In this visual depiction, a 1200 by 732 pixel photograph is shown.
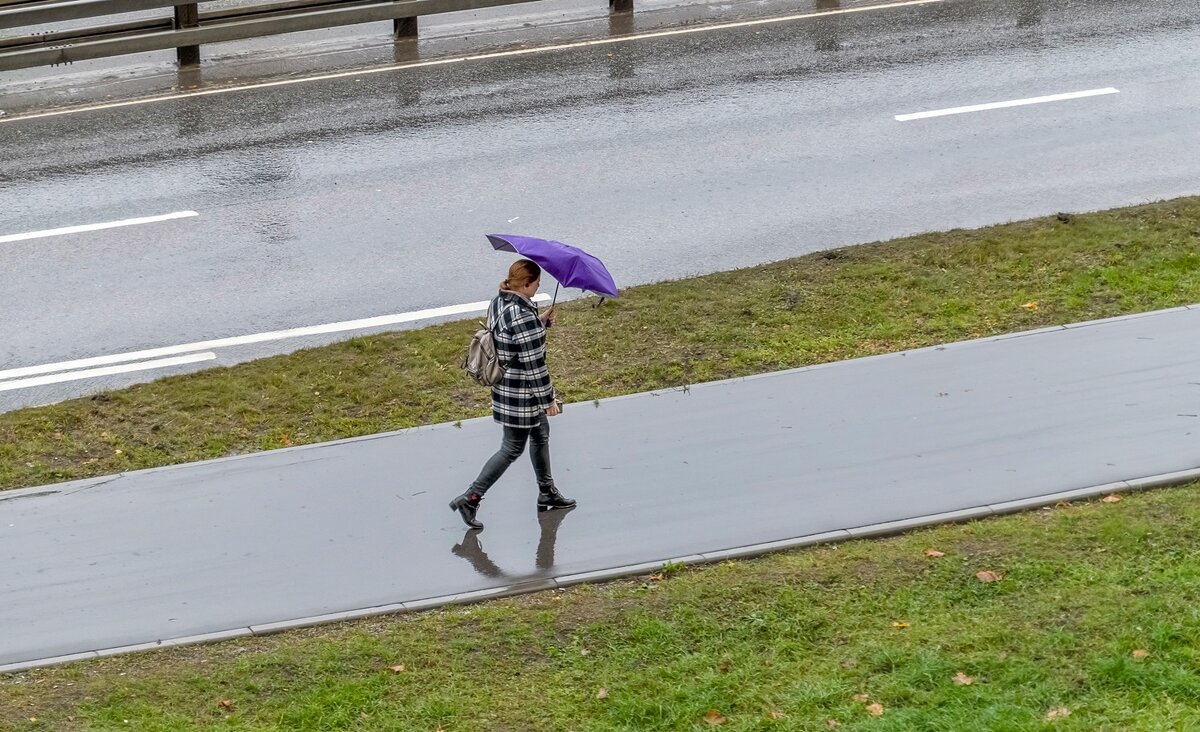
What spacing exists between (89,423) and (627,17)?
9.96 m

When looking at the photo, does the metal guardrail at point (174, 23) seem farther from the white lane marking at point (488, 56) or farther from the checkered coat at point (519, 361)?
the checkered coat at point (519, 361)

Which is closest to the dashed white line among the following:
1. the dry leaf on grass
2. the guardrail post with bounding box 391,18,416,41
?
the dry leaf on grass

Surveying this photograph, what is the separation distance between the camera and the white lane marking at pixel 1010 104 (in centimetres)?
1330

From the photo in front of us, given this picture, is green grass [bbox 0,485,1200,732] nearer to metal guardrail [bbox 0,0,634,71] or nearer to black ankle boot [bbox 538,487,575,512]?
black ankle boot [bbox 538,487,575,512]

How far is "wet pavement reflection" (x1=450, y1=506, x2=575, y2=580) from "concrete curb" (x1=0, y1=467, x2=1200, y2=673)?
7.2 inches

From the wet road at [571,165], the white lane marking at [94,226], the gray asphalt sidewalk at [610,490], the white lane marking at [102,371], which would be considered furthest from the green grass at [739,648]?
the white lane marking at [94,226]

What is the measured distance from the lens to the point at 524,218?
452 inches

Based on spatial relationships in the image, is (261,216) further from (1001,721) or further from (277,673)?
(1001,721)

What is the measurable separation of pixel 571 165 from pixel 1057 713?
8023mm

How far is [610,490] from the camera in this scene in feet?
26.0

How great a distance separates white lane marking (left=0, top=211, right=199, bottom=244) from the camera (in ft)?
37.9

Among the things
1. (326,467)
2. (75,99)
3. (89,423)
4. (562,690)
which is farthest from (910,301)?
(75,99)

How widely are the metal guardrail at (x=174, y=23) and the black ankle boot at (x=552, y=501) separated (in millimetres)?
9982

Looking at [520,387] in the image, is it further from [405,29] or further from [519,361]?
[405,29]
